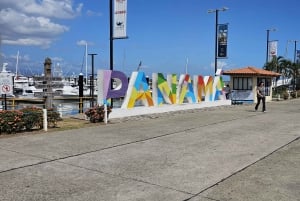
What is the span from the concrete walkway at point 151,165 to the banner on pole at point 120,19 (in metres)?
5.36

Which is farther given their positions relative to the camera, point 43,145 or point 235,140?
point 235,140

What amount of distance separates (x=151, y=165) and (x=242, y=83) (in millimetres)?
24174

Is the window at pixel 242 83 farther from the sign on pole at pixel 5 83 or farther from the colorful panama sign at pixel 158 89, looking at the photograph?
the sign on pole at pixel 5 83

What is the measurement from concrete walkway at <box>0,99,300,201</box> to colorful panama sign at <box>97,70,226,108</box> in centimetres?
370

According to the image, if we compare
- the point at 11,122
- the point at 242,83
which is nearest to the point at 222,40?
the point at 242,83

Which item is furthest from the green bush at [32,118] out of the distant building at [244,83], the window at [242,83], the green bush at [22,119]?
the window at [242,83]

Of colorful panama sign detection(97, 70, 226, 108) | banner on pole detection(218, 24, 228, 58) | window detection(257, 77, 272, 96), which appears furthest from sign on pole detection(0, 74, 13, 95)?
window detection(257, 77, 272, 96)

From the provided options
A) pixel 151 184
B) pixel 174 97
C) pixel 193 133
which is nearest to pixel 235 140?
pixel 193 133

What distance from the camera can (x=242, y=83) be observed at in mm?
30266

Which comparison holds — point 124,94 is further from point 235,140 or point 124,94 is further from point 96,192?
point 96,192

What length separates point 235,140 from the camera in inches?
416

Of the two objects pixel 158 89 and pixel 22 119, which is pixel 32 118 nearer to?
pixel 22 119

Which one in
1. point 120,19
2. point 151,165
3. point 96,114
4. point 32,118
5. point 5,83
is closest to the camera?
point 151,165

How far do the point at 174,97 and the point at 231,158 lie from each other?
40.0 feet
